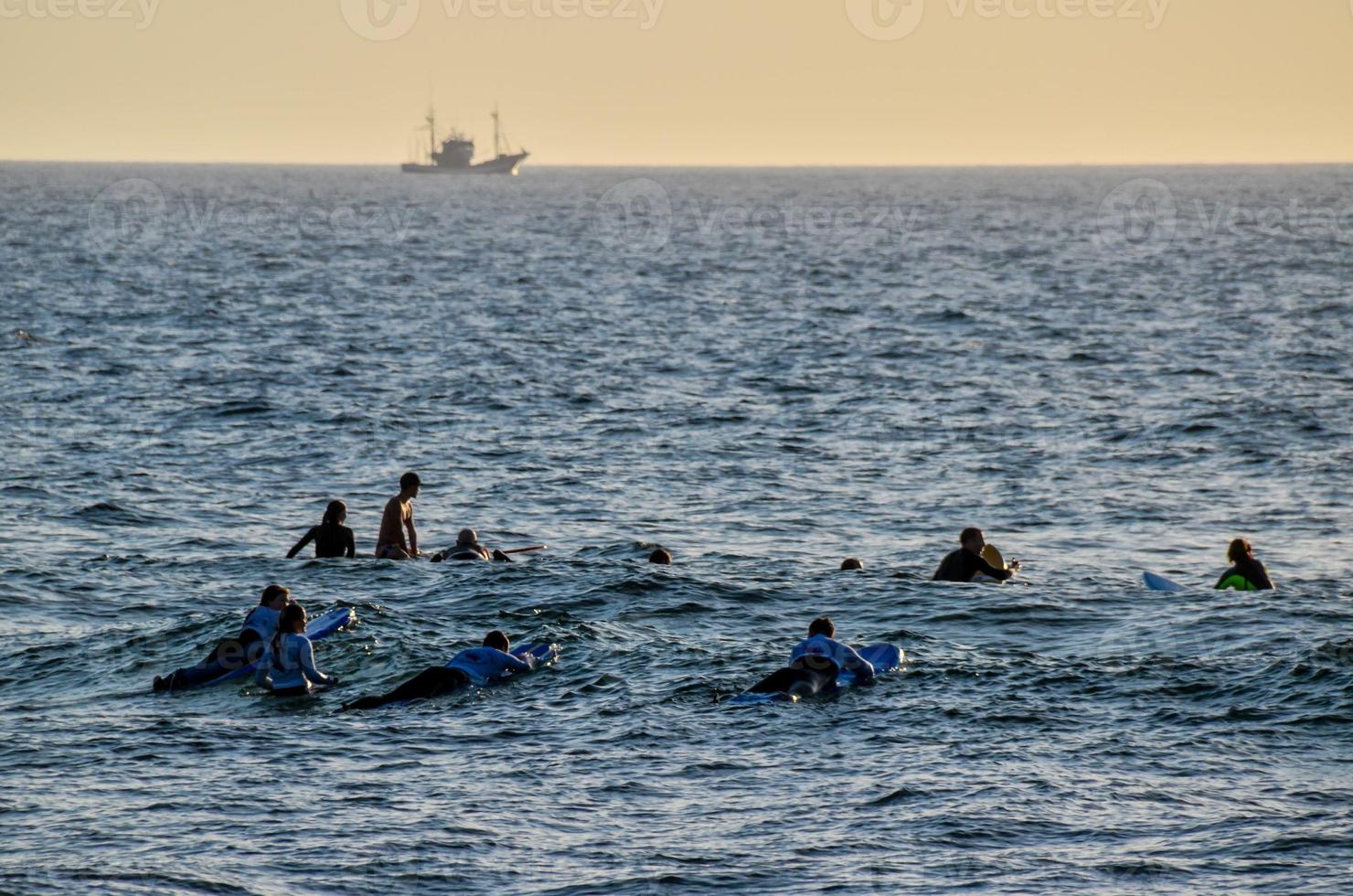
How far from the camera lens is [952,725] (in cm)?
2105

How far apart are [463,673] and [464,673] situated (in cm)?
3

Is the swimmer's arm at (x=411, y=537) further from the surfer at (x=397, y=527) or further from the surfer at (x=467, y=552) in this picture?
the surfer at (x=467, y=552)

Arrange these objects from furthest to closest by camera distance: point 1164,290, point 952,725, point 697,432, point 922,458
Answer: point 1164,290 < point 697,432 < point 922,458 < point 952,725

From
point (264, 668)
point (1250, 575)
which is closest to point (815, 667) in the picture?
point (264, 668)

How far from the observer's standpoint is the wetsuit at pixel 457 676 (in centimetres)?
2195

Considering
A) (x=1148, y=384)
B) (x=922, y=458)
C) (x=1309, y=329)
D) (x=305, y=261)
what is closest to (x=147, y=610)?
(x=922, y=458)

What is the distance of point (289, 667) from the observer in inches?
886

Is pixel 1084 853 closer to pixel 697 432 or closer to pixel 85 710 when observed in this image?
pixel 85 710

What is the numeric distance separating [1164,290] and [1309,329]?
64.9ft

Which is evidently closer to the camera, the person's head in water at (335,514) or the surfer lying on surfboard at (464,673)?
the surfer lying on surfboard at (464,673)

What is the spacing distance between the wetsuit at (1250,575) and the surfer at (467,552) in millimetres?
12561

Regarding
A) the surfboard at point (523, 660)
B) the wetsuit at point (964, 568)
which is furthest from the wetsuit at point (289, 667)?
the wetsuit at point (964, 568)

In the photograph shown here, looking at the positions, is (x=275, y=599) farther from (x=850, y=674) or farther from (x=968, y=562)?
(x=968, y=562)

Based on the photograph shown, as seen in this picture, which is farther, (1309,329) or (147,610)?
(1309,329)
